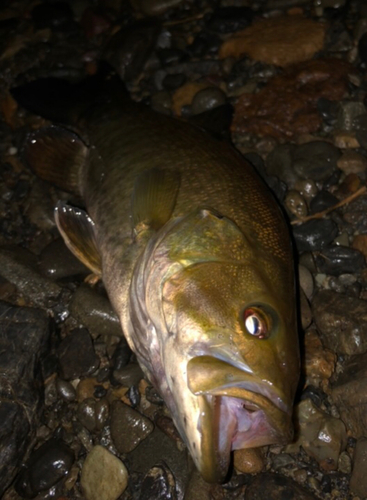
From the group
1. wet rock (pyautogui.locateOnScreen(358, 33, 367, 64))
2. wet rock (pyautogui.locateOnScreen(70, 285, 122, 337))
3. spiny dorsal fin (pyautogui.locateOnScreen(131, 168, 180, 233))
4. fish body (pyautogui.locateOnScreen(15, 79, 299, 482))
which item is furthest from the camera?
wet rock (pyautogui.locateOnScreen(358, 33, 367, 64))

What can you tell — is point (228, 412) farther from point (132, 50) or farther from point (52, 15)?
point (52, 15)

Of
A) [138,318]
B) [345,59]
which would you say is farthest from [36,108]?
[345,59]

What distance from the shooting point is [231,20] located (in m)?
5.59

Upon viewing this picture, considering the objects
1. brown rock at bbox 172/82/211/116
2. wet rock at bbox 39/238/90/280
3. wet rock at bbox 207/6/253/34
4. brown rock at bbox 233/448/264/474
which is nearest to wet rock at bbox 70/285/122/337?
wet rock at bbox 39/238/90/280

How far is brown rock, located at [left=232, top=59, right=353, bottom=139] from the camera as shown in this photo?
15.8 ft

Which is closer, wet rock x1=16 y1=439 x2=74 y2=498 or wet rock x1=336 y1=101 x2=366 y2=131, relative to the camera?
wet rock x1=16 y1=439 x2=74 y2=498

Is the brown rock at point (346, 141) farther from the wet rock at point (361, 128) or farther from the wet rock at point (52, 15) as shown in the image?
the wet rock at point (52, 15)

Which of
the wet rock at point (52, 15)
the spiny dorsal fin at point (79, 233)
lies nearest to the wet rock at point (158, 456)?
the spiny dorsal fin at point (79, 233)

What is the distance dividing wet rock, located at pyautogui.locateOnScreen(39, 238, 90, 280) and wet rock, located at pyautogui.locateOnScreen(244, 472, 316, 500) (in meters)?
2.19

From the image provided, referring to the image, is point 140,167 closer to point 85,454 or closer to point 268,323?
point 268,323

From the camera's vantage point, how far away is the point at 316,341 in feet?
12.5

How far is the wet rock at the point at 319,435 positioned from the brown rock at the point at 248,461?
0.23 metres

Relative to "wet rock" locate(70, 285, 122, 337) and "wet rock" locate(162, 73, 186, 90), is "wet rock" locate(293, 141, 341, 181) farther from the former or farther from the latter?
"wet rock" locate(70, 285, 122, 337)

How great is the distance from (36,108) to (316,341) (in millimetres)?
3391
